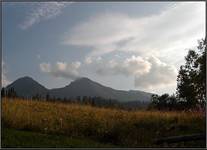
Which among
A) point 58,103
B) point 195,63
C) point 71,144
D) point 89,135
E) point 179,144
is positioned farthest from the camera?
point 195,63

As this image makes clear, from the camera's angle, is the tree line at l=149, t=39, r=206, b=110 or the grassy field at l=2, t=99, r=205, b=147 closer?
the grassy field at l=2, t=99, r=205, b=147

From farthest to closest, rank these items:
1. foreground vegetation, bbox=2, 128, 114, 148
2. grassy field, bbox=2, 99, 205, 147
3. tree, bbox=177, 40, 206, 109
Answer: tree, bbox=177, 40, 206, 109, grassy field, bbox=2, 99, 205, 147, foreground vegetation, bbox=2, 128, 114, 148

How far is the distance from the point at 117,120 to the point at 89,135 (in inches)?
69.0

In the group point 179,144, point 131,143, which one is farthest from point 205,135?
point 131,143

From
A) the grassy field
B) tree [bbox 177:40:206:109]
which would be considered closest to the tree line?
tree [bbox 177:40:206:109]

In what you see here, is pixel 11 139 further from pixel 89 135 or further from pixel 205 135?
pixel 205 135

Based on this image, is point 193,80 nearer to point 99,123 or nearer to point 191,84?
point 191,84

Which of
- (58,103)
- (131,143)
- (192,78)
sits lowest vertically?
(131,143)

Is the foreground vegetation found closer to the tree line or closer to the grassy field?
the grassy field

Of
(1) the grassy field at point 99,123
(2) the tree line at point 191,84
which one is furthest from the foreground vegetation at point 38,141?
(2) the tree line at point 191,84

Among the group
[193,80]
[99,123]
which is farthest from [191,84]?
[99,123]

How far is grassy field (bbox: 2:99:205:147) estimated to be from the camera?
497 inches

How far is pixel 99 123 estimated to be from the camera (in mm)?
13680

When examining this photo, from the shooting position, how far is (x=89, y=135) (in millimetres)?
12922
